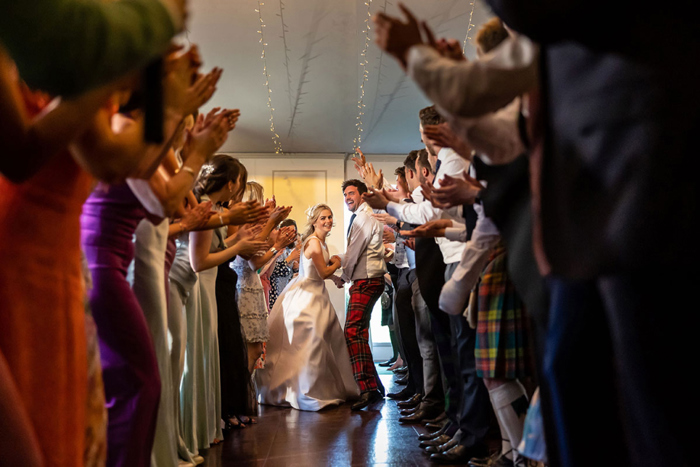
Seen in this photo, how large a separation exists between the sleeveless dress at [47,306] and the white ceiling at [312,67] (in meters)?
3.55

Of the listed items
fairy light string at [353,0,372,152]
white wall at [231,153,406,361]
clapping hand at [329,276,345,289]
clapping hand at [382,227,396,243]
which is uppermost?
fairy light string at [353,0,372,152]

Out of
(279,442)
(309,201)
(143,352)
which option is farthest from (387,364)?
(143,352)

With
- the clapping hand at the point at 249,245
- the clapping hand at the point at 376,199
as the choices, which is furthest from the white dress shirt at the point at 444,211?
the clapping hand at the point at 249,245

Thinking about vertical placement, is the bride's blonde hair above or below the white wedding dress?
above

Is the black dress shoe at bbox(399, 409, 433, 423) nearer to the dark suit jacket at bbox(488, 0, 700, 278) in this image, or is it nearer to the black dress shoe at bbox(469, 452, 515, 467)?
the black dress shoe at bbox(469, 452, 515, 467)

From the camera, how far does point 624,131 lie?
0.75 meters

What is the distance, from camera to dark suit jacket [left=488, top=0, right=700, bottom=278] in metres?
0.74

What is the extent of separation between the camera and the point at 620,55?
0.77 metres

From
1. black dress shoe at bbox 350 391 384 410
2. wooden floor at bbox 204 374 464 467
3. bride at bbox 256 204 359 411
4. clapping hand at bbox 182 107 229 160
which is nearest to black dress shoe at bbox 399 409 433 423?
wooden floor at bbox 204 374 464 467

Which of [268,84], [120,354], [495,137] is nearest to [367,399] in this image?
[120,354]

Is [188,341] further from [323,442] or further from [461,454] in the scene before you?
[461,454]

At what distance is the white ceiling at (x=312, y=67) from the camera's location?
4414mm

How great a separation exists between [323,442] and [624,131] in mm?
2756

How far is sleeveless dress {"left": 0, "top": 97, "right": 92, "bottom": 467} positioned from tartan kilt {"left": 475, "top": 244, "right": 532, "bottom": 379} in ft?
4.50
